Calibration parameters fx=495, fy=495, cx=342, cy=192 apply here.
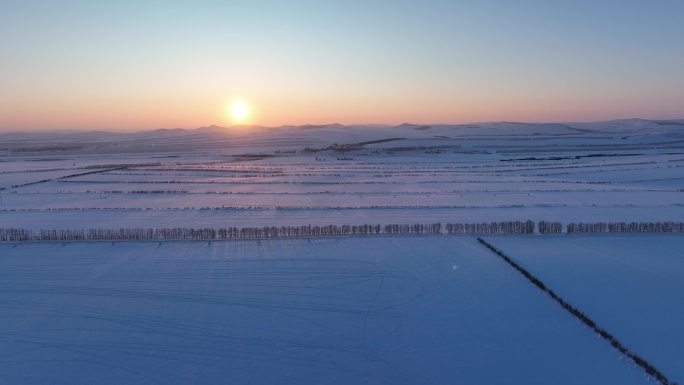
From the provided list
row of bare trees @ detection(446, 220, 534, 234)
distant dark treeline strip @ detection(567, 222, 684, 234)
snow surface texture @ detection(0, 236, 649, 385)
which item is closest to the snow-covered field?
snow surface texture @ detection(0, 236, 649, 385)

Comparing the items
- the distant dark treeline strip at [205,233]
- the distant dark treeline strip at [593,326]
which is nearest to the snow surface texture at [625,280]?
the distant dark treeline strip at [593,326]

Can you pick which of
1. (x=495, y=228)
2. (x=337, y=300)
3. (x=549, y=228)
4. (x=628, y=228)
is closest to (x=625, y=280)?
(x=549, y=228)

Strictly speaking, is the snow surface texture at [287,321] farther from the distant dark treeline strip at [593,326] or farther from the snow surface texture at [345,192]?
the snow surface texture at [345,192]

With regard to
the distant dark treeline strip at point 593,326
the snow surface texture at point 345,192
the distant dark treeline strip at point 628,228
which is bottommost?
the distant dark treeline strip at point 593,326

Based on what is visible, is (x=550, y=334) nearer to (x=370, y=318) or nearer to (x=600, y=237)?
(x=370, y=318)

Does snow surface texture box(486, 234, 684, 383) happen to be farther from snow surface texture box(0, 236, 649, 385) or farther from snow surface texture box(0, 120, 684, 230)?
snow surface texture box(0, 120, 684, 230)

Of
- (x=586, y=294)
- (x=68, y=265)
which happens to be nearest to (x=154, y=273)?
(x=68, y=265)
